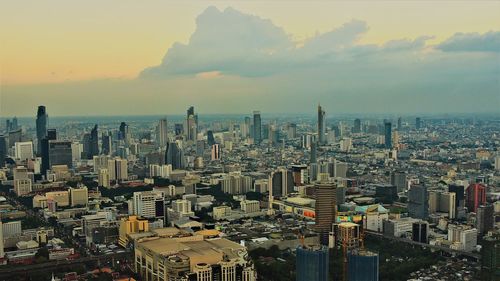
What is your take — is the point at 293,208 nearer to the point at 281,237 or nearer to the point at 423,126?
the point at 281,237

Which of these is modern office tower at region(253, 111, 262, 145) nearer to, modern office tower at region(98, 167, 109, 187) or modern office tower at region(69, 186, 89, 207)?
modern office tower at region(98, 167, 109, 187)

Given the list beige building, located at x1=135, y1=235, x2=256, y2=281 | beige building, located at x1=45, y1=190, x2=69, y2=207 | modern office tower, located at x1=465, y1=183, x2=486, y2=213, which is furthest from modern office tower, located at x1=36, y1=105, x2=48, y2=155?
modern office tower, located at x1=465, y1=183, x2=486, y2=213

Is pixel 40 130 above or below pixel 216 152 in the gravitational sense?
above

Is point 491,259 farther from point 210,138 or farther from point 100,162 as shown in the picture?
point 210,138

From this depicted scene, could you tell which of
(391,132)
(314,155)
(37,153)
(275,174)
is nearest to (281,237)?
(275,174)

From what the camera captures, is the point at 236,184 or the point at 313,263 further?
the point at 236,184

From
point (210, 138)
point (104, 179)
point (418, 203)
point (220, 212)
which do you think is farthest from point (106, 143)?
point (418, 203)

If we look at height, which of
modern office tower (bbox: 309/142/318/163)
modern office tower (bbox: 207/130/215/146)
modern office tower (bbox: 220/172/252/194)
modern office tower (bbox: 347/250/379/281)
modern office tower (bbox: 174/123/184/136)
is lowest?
modern office tower (bbox: 220/172/252/194)
